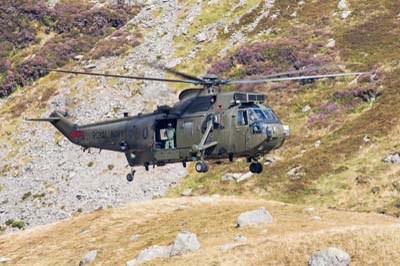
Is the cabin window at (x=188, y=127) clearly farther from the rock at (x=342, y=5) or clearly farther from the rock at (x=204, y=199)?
the rock at (x=342, y=5)

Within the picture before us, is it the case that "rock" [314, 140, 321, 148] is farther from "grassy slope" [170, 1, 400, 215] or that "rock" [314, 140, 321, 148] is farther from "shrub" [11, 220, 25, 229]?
"shrub" [11, 220, 25, 229]

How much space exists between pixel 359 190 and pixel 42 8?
173ft

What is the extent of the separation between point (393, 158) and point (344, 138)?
5135 millimetres

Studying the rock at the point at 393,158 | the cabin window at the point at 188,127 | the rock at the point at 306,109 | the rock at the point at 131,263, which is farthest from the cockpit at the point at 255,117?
the rock at the point at 306,109

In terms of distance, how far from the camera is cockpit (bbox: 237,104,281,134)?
20812mm

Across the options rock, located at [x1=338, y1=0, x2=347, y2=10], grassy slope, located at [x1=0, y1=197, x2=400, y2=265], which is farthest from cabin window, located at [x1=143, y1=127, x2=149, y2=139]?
rock, located at [x1=338, y1=0, x2=347, y2=10]

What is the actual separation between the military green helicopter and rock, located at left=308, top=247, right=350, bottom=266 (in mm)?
4119

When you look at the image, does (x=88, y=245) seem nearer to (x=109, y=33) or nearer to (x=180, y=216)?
(x=180, y=216)

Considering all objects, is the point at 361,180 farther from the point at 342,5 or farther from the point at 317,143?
the point at 342,5

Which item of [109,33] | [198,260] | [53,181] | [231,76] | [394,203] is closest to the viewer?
[198,260]

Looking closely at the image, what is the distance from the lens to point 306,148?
137 feet

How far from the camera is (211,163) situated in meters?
43.9

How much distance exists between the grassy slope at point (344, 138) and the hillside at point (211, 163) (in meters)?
0.11

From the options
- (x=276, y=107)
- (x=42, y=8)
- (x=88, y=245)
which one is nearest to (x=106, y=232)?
(x=88, y=245)
